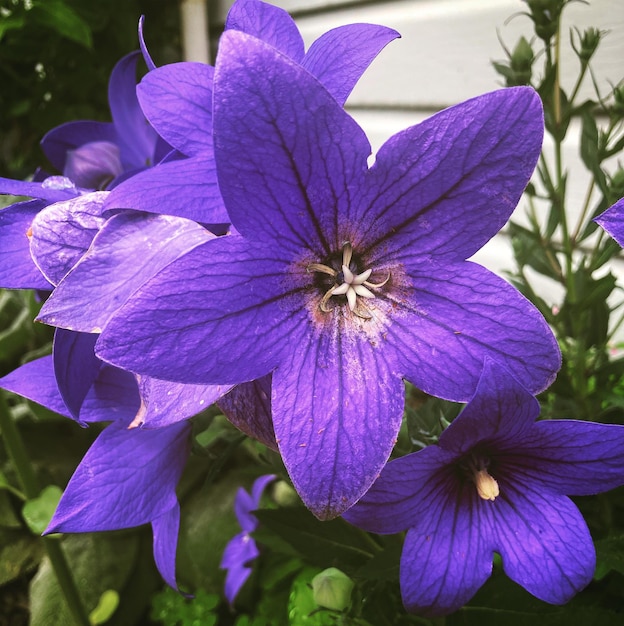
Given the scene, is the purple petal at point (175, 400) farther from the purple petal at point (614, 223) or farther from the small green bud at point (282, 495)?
the small green bud at point (282, 495)

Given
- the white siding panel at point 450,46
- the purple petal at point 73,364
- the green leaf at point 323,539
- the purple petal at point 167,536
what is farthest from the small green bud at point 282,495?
the white siding panel at point 450,46

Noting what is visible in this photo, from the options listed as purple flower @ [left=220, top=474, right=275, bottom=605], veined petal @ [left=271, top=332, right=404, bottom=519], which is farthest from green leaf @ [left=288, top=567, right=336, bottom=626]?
veined petal @ [left=271, top=332, right=404, bottom=519]

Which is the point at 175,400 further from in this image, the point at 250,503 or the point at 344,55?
the point at 250,503

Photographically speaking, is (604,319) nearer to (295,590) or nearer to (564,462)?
(564,462)

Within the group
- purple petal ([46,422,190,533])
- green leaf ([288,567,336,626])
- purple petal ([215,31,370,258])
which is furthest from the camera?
green leaf ([288,567,336,626])

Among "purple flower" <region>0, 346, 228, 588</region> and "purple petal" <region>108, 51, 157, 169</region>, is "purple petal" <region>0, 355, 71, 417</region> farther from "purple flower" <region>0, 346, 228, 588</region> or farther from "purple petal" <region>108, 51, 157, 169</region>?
"purple petal" <region>108, 51, 157, 169</region>

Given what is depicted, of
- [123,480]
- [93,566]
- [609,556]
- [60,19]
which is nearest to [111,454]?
[123,480]
